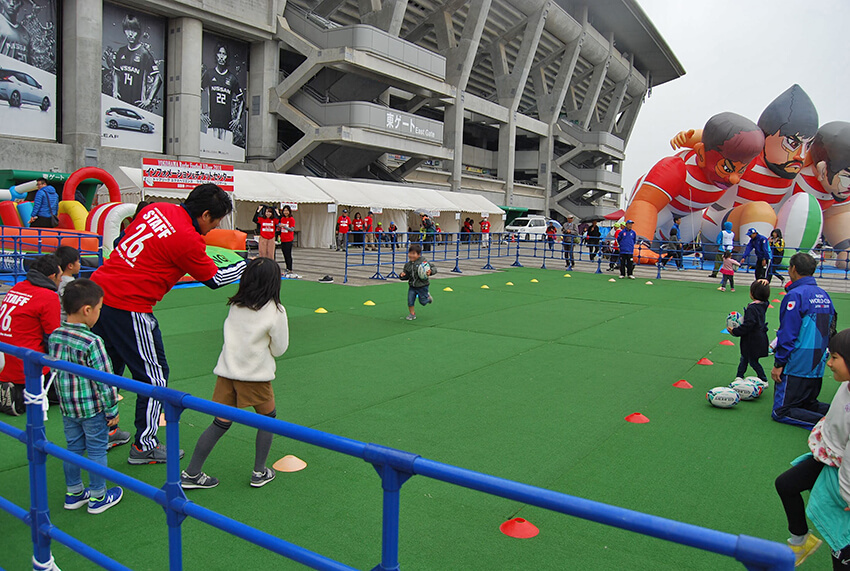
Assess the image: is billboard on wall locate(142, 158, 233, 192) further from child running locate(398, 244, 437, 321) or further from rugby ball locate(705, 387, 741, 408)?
rugby ball locate(705, 387, 741, 408)

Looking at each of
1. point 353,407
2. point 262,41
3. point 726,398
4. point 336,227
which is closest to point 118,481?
point 353,407

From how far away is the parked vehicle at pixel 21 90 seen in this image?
24750mm

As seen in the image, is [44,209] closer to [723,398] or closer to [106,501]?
[106,501]

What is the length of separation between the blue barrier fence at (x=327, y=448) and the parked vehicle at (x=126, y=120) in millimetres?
29182

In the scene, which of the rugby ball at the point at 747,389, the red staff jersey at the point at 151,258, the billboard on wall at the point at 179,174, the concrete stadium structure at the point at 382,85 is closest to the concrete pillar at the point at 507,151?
the concrete stadium structure at the point at 382,85

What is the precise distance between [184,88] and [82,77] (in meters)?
4.75

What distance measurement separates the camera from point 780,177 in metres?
25.3

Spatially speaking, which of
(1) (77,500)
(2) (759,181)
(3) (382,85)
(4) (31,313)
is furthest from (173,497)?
(3) (382,85)

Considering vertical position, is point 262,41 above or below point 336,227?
above

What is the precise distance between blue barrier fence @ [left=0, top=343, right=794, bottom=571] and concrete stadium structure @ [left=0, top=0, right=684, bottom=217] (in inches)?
1070

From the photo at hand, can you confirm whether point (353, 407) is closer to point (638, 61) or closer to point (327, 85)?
point (327, 85)

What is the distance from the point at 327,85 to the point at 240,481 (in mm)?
35598

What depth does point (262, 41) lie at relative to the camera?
33.9 metres

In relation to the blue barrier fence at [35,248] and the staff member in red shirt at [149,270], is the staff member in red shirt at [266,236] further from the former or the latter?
the staff member in red shirt at [149,270]
